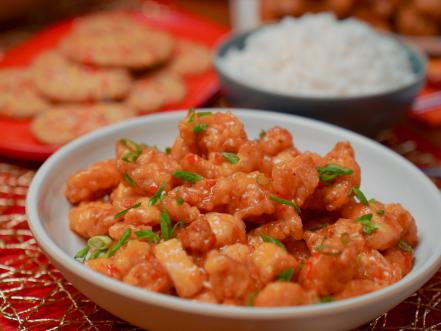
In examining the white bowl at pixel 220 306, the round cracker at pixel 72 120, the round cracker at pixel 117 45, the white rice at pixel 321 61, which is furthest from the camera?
the round cracker at pixel 117 45

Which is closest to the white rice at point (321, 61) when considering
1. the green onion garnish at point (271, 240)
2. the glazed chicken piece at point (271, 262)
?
the green onion garnish at point (271, 240)

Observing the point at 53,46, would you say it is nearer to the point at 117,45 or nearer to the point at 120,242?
the point at 117,45

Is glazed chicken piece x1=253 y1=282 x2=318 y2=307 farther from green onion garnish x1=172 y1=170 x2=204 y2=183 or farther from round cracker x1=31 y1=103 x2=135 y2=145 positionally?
round cracker x1=31 y1=103 x2=135 y2=145

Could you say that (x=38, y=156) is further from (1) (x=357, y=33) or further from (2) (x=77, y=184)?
(1) (x=357, y=33)

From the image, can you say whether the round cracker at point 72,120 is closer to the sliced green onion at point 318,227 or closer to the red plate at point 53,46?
the red plate at point 53,46

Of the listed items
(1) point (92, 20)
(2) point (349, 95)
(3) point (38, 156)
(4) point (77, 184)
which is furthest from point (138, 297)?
(1) point (92, 20)

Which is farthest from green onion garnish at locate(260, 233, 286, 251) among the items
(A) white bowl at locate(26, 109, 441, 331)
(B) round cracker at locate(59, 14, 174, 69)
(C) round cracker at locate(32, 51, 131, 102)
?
(B) round cracker at locate(59, 14, 174, 69)
